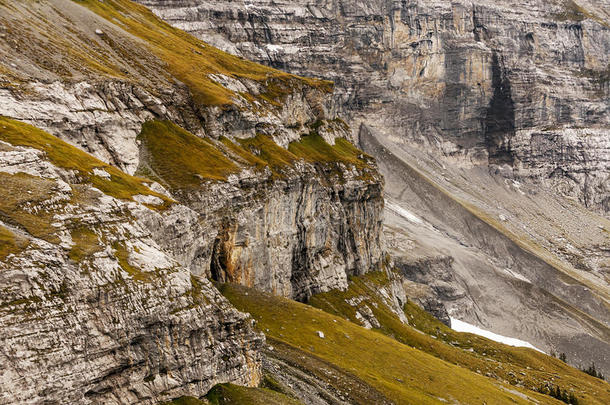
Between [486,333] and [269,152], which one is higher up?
Result: [269,152]

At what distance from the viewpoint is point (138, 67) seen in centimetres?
10644

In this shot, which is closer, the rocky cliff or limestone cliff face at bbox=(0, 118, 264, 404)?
limestone cliff face at bbox=(0, 118, 264, 404)

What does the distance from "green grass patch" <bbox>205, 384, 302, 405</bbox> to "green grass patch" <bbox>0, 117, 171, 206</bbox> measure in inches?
665

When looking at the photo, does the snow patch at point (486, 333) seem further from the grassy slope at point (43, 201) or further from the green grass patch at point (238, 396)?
the grassy slope at point (43, 201)

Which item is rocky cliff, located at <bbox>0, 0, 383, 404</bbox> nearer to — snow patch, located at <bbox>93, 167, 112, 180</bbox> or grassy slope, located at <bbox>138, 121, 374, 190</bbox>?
snow patch, located at <bbox>93, 167, 112, 180</bbox>

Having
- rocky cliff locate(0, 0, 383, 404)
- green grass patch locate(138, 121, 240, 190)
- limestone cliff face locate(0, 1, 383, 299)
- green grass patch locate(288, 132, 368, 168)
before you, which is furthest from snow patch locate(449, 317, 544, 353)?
green grass patch locate(138, 121, 240, 190)

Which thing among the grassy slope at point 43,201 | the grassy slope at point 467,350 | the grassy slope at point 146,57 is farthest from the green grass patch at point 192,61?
the grassy slope at point 43,201

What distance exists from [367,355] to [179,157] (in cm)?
3708

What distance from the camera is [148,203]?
56.8m

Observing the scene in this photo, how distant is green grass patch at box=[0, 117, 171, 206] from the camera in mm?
48188

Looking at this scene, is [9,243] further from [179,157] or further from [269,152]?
[269,152]

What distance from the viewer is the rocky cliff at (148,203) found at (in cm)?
3706

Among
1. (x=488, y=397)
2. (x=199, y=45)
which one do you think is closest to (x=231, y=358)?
(x=488, y=397)

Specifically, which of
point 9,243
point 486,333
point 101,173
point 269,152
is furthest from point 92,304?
point 486,333
